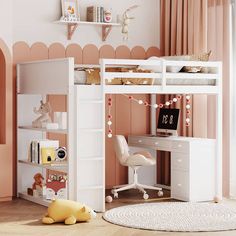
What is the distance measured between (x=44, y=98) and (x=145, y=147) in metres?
1.22

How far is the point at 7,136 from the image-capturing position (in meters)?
6.38

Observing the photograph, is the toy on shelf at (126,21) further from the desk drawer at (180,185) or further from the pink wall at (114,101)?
the desk drawer at (180,185)

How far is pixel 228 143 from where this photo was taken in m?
6.52

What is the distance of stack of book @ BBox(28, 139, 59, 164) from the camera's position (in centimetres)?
604

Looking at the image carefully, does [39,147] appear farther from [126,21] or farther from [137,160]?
[126,21]

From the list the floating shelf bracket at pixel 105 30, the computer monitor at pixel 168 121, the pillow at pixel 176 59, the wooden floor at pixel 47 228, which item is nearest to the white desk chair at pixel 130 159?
the computer monitor at pixel 168 121

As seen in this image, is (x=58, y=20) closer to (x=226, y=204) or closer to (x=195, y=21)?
(x=195, y=21)

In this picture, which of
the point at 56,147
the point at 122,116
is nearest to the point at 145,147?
the point at 122,116

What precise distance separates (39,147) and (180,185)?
1.46 meters

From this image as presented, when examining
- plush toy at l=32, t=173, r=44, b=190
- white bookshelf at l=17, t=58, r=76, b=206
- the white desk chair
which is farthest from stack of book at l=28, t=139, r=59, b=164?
the white desk chair

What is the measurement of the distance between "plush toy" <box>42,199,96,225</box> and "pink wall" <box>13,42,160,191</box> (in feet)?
5.60

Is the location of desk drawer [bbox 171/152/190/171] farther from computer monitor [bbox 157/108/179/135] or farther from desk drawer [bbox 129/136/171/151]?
computer monitor [bbox 157/108/179/135]

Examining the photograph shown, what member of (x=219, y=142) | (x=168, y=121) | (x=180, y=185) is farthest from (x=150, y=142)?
(x=219, y=142)

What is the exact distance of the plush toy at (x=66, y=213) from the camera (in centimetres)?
515
